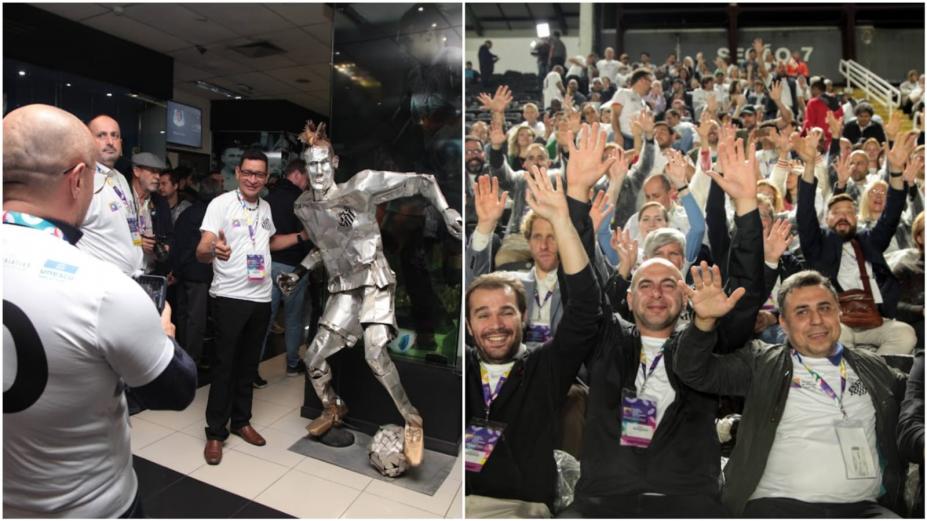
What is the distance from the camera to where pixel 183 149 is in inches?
252

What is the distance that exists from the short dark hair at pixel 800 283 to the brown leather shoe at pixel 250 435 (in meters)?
2.38

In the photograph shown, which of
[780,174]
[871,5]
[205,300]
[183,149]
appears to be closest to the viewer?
[780,174]

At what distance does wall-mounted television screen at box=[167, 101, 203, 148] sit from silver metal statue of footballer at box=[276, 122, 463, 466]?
13.5ft

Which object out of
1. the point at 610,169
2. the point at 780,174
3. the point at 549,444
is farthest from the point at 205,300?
the point at 780,174

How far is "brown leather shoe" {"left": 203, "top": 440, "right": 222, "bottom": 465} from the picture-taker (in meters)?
2.56

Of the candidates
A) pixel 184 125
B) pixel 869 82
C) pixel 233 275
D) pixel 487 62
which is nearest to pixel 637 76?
pixel 487 62

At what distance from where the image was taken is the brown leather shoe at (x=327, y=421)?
2773 millimetres

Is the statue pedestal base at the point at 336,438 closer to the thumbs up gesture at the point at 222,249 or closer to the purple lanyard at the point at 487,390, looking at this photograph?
the thumbs up gesture at the point at 222,249

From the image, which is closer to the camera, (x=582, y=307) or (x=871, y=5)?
(x=582, y=307)

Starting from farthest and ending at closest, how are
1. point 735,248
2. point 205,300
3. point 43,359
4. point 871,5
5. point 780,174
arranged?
point 871,5 → point 205,300 → point 780,174 → point 735,248 → point 43,359

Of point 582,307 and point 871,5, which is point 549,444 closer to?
point 582,307

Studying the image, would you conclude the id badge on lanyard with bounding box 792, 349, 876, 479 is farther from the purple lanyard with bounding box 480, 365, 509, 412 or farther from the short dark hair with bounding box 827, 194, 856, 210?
the purple lanyard with bounding box 480, 365, 509, 412

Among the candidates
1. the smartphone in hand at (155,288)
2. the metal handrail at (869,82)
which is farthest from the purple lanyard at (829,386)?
the metal handrail at (869,82)

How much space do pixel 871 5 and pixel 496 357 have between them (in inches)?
350
